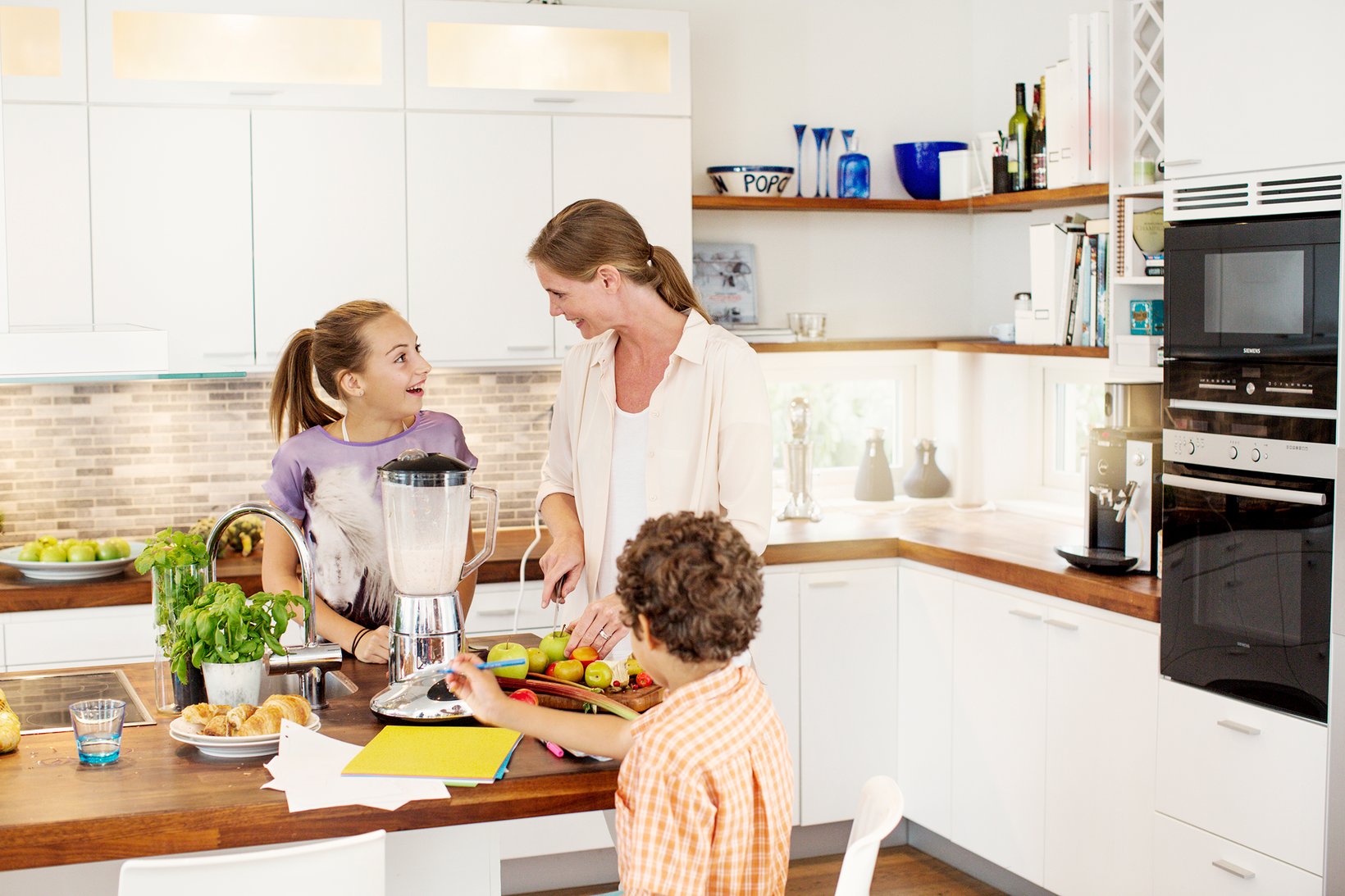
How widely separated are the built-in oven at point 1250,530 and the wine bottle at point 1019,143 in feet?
4.09

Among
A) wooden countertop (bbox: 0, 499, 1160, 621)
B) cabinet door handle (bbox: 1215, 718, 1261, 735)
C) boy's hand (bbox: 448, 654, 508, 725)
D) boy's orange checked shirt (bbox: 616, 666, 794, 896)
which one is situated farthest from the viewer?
wooden countertop (bbox: 0, 499, 1160, 621)

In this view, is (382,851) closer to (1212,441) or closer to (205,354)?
(1212,441)

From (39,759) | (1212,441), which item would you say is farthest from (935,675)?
(39,759)

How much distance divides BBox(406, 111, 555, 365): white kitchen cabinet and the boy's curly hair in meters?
2.18

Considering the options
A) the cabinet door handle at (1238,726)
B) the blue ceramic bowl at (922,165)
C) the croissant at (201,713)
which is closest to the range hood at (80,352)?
the croissant at (201,713)

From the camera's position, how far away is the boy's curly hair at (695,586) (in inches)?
65.5

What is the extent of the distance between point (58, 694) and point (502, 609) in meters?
1.53

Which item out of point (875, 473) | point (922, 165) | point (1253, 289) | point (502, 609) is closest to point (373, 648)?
point (502, 609)

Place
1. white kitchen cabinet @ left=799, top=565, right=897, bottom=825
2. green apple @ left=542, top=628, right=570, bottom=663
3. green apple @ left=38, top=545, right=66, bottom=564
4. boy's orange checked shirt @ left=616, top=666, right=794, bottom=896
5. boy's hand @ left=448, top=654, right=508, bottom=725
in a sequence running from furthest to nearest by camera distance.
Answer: white kitchen cabinet @ left=799, top=565, right=897, bottom=825 < green apple @ left=38, top=545, right=66, bottom=564 < green apple @ left=542, top=628, right=570, bottom=663 < boy's hand @ left=448, top=654, right=508, bottom=725 < boy's orange checked shirt @ left=616, top=666, right=794, bottom=896

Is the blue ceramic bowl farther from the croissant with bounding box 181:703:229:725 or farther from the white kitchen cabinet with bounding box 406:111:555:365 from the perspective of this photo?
the croissant with bounding box 181:703:229:725

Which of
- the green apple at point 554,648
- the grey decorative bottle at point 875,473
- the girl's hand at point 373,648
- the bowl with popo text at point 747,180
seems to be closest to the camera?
the green apple at point 554,648

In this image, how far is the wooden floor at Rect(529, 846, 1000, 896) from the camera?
3715 mm

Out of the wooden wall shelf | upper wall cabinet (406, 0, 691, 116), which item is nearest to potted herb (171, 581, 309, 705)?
upper wall cabinet (406, 0, 691, 116)

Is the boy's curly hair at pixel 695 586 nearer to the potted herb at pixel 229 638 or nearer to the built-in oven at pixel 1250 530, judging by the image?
the potted herb at pixel 229 638
